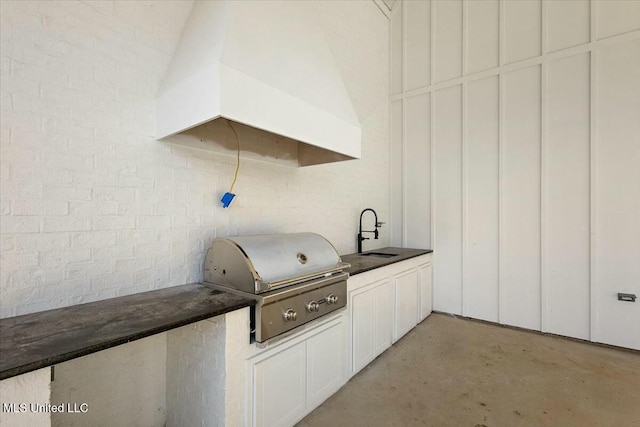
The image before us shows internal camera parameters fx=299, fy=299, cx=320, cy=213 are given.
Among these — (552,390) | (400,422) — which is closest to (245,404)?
(400,422)

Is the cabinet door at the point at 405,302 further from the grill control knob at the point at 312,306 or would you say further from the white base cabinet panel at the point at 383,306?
the grill control knob at the point at 312,306

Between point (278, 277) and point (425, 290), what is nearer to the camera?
point (278, 277)

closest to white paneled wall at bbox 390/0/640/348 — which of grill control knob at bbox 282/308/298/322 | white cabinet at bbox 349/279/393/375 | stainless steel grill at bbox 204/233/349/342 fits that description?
white cabinet at bbox 349/279/393/375

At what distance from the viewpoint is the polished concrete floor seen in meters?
1.92

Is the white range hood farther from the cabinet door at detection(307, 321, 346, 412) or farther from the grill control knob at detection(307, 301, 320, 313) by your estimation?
the cabinet door at detection(307, 321, 346, 412)

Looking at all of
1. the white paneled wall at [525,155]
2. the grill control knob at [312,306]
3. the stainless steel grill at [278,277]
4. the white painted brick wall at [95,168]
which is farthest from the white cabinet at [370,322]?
the white paneled wall at [525,155]

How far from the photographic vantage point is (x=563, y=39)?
3102 mm

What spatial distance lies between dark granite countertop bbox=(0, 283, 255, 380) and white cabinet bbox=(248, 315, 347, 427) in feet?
1.37

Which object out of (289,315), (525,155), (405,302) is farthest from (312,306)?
(525,155)

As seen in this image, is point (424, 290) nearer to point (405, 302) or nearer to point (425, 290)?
point (425, 290)

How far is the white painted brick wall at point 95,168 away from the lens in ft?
4.33

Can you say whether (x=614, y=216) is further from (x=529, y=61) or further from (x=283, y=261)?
(x=283, y=261)

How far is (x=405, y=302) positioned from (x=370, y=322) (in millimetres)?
754

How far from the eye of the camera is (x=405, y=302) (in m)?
3.15
